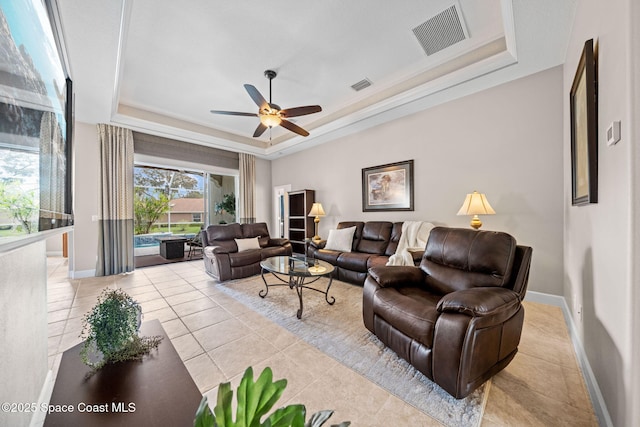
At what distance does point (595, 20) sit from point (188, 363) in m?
3.67

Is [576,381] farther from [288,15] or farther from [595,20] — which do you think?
[288,15]

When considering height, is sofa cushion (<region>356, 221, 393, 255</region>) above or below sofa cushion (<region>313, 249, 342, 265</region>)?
above

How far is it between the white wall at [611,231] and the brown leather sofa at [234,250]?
3.98 m

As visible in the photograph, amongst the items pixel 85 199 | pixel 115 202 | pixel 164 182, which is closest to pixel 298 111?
pixel 115 202

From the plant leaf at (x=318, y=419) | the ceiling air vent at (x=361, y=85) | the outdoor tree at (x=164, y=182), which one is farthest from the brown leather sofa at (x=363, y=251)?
the outdoor tree at (x=164, y=182)

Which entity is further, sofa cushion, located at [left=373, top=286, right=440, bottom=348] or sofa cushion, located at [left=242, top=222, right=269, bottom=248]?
sofa cushion, located at [left=242, top=222, right=269, bottom=248]

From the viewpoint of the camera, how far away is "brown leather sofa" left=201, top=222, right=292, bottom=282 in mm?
3930

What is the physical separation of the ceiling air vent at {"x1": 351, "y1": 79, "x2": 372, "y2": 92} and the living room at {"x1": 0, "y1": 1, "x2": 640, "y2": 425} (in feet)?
2.03

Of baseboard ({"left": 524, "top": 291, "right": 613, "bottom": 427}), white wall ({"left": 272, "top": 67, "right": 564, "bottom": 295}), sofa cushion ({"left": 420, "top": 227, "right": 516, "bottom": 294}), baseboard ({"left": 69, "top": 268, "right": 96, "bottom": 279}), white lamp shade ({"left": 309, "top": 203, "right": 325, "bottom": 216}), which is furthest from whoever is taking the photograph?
white lamp shade ({"left": 309, "top": 203, "right": 325, "bottom": 216})

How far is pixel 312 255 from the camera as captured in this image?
14.6ft

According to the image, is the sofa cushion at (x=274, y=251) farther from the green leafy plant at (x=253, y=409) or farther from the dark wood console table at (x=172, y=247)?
the green leafy plant at (x=253, y=409)

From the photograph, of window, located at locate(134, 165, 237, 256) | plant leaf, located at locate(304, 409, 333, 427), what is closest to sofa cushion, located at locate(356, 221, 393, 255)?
plant leaf, located at locate(304, 409, 333, 427)

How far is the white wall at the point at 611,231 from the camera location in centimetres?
104

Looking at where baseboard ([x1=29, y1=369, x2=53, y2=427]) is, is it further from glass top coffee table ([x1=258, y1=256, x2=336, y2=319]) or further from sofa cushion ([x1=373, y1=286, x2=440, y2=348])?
sofa cushion ([x1=373, y1=286, x2=440, y2=348])
